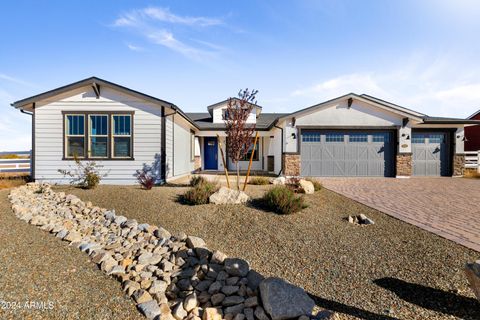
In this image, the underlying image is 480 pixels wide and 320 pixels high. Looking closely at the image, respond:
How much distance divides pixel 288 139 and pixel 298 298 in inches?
404

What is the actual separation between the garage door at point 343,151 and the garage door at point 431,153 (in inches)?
76.0

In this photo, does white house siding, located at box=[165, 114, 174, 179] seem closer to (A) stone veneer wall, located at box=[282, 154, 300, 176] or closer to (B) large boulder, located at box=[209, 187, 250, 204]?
(B) large boulder, located at box=[209, 187, 250, 204]

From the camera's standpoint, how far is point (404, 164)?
40.5 ft

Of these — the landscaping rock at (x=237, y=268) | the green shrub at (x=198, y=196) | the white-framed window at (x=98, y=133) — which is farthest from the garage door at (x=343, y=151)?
the landscaping rock at (x=237, y=268)

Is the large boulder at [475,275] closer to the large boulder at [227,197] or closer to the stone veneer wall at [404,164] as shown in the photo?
the large boulder at [227,197]

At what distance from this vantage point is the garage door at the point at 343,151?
491 inches

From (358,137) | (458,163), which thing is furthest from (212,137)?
(458,163)

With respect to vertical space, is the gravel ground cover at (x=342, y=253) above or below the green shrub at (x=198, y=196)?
below

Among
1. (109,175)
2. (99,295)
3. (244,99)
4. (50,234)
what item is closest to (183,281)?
(99,295)

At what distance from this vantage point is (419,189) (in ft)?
30.1

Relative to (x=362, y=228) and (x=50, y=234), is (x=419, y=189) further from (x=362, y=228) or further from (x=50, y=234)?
(x=50, y=234)

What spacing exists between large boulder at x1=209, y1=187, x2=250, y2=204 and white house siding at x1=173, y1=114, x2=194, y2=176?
516 centimetres

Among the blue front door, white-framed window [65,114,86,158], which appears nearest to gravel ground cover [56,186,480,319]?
white-framed window [65,114,86,158]

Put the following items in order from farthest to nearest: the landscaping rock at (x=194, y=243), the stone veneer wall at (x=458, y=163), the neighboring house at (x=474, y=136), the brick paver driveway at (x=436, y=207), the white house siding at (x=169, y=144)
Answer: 1. the neighboring house at (x=474, y=136)
2. the stone veneer wall at (x=458, y=163)
3. the white house siding at (x=169, y=144)
4. the brick paver driveway at (x=436, y=207)
5. the landscaping rock at (x=194, y=243)
